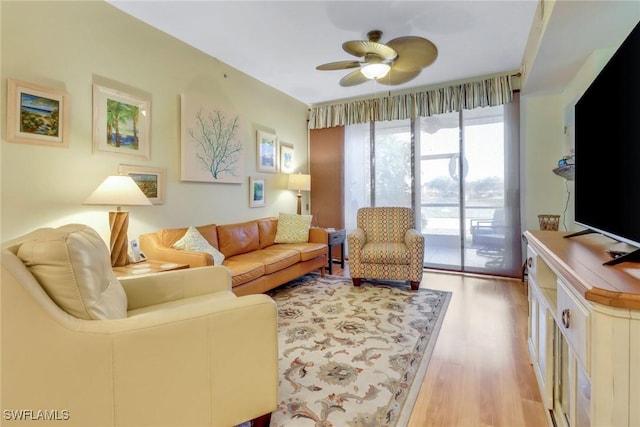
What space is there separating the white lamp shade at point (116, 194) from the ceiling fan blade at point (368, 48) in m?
1.98

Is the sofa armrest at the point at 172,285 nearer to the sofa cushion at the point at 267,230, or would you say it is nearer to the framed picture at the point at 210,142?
the framed picture at the point at 210,142

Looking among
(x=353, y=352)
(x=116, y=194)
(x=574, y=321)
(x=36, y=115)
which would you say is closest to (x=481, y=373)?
(x=353, y=352)

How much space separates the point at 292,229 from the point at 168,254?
1822mm

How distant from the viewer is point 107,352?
105 centimetres

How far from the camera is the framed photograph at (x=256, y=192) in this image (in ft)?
13.4

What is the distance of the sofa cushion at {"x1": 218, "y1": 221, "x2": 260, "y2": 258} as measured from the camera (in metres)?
3.35

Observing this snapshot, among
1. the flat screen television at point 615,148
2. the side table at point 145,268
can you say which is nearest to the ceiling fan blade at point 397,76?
the flat screen television at point 615,148

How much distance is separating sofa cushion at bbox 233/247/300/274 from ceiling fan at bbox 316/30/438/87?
195 cm

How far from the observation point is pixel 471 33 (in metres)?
3.00

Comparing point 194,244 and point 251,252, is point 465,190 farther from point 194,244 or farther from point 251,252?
point 194,244

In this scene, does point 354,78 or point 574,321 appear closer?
point 574,321

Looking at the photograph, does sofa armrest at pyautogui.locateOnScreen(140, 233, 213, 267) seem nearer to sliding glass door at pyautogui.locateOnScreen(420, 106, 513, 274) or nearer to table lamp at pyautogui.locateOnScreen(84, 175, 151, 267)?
table lamp at pyautogui.locateOnScreen(84, 175, 151, 267)

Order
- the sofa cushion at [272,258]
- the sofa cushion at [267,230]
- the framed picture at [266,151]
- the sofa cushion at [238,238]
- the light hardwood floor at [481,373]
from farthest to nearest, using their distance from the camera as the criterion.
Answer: the framed picture at [266,151]
the sofa cushion at [267,230]
the sofa cushion at [238,238]
the sofa cushion at [272,258]
the light hardwood floor at [481,373]

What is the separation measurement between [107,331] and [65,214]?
67.8 inches
